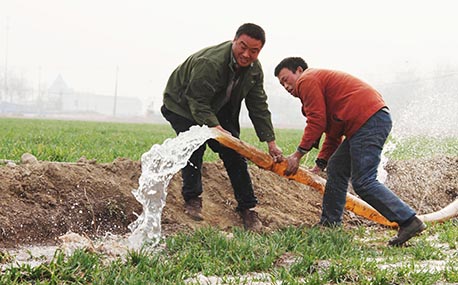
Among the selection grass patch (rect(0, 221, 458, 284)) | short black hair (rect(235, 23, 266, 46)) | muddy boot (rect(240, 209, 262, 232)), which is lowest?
muddy boot (rect(240, 209, 262, 232))

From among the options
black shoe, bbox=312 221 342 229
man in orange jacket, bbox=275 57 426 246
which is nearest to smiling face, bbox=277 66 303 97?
man in orange jacket, bbox=275 57 426 246

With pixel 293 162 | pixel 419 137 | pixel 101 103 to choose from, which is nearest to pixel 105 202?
pixel 293 162

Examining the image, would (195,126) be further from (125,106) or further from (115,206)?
(125,106)

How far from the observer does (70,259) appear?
351cm

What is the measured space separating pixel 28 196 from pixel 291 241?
2372mm

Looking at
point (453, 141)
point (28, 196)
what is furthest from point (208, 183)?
point (453, 141)

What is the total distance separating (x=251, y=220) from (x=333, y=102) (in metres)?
1.45

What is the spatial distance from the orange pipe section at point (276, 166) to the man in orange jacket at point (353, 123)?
0.50ft

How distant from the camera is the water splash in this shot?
4.70 m

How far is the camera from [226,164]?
5578 mm

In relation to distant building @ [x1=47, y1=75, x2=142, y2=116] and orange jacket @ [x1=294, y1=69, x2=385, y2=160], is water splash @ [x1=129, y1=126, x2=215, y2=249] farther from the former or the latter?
distant building @ [x1=47, y1=75, x2=142, y2=116]

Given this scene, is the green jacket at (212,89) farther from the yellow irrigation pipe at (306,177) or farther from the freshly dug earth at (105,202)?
the freshly dug earth at (105,202)

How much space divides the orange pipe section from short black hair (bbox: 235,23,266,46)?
89cm

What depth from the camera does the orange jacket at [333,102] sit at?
4918 mm
